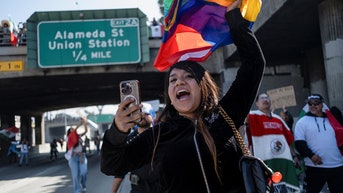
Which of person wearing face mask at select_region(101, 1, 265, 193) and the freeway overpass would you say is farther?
the freeway overpass

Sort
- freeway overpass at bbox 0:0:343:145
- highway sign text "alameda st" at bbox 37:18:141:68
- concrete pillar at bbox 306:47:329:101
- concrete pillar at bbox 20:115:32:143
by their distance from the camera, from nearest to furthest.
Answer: freeway overpass at bbox 0:0:343:145
concrete pillar at bbox 306:47:329:101
highway sign text "alameda st" at bbox 37:18:141:68
concrete pillar at bbox 20:115:32:143

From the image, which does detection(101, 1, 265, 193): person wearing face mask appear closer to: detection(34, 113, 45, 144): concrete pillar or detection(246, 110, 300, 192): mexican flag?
detection(246, 110, 300, 192): mexican flag

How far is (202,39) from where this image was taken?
2992mm

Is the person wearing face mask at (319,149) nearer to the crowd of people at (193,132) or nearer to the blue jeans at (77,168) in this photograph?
the crowd of people at (193,132)

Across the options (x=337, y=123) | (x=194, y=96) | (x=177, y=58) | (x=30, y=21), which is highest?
(x=30, y=21)

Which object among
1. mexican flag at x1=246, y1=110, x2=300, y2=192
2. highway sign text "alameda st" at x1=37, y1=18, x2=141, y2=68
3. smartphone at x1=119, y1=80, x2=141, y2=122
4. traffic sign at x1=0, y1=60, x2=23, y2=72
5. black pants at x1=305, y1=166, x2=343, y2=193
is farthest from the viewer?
traffic sign at x1=0, y1=60, x2=23, y2=72

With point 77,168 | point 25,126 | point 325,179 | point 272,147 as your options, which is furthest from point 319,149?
point 25,126

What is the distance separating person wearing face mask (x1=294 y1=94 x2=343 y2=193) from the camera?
16.0ft

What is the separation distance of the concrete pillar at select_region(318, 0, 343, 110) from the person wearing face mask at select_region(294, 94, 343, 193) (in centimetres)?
252

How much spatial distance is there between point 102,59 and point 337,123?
483 inches

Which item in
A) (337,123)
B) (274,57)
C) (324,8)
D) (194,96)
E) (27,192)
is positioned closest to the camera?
(194,96)

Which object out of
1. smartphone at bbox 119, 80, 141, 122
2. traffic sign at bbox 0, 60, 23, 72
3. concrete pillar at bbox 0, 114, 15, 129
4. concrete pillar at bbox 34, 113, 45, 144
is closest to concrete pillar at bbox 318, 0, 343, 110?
smartphone at bbox 119, 80, 141, 122

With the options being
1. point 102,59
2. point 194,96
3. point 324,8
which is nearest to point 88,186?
point 102,59

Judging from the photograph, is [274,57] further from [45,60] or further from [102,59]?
[45,60]
